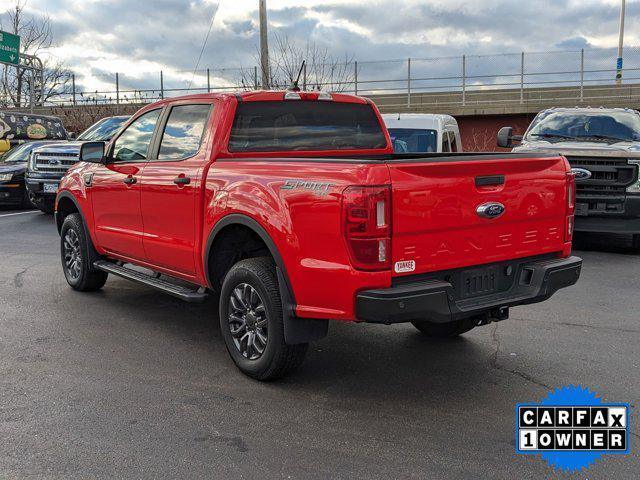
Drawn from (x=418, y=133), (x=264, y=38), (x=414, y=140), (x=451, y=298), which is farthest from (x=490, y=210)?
(x=264, y=38)

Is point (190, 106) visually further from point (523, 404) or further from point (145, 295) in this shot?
point (523, 404)

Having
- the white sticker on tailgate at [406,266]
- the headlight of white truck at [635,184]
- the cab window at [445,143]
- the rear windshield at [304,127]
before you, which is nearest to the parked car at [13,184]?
the cab window at [445,143]

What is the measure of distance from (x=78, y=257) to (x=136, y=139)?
1.75m

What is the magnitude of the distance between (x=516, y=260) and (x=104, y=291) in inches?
180

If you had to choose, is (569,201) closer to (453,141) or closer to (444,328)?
(444,328)

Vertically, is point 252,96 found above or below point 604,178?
above

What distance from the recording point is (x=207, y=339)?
5480 mm

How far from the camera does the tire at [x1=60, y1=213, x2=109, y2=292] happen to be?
6.83 m

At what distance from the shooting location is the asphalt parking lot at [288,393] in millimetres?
3371

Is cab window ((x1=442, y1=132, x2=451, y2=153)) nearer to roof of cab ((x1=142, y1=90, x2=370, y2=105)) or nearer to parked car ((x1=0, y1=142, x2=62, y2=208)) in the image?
roof of cab ((x1=142, y1=90, x2=370, y2=105))

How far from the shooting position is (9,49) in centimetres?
3189

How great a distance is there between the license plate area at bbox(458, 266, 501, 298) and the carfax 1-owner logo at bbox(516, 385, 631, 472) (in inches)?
28.1

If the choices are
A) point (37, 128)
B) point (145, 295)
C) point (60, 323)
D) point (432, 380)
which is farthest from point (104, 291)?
point (37, 128)

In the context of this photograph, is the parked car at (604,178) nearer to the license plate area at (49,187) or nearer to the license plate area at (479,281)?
the license plate area at (479,281)
